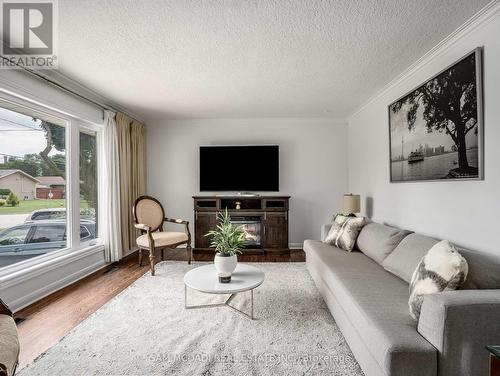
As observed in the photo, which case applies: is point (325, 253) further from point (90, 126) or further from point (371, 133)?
point (90, 126)

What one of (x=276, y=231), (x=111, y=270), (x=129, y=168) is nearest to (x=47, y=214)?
(x=111, y=270)

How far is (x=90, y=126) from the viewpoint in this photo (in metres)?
3.58

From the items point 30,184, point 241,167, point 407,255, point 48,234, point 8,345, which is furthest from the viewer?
point 241,167

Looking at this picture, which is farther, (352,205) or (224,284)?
(352,205)

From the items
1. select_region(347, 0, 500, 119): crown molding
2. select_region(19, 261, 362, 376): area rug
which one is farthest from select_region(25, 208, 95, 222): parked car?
select_region(347, 0, 500, 119): crown molding

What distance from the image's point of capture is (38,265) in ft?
8.63

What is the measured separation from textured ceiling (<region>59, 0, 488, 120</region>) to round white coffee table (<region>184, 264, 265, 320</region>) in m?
2.12

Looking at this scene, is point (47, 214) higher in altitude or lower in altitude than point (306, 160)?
lower

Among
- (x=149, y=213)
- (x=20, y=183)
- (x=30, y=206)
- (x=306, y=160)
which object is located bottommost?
(x=149, y=213)

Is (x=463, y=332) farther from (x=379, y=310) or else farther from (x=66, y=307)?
(x=66, y=307)

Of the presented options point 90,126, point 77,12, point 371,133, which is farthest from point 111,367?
point 371,133

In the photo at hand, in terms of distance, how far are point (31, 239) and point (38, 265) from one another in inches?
13.2

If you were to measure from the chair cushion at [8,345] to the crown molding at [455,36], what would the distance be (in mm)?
3459

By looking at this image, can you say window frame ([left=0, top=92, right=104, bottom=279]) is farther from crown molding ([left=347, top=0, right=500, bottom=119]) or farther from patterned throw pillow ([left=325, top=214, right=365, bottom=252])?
crown molding ([left=347, top=0, right=500, bottom=119])
